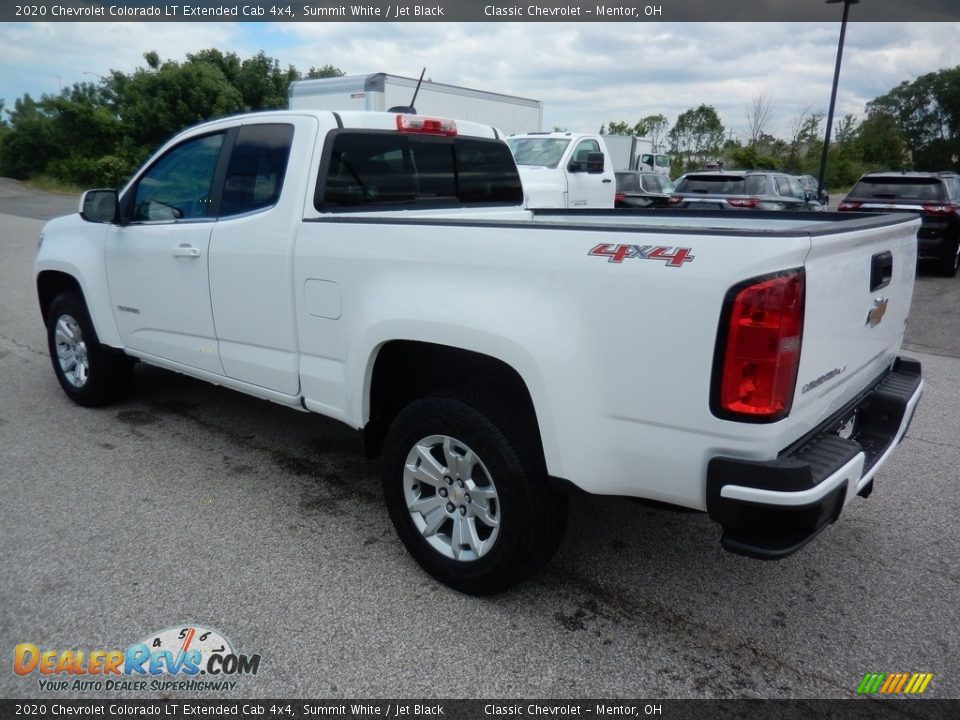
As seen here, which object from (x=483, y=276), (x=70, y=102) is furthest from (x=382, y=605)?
(x=70, y=102)

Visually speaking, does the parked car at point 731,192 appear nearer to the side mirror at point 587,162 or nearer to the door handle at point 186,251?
the side mirror at point 587,162

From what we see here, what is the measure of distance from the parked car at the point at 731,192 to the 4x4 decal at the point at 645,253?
1068cm

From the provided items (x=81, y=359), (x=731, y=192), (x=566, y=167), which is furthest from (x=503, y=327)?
(x=731, y=192)

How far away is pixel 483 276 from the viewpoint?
2.66 metres

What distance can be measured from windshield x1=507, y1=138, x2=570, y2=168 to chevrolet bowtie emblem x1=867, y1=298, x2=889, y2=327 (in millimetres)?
9072

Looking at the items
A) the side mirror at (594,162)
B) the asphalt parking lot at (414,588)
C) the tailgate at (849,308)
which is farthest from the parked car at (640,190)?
the tailgate at (849,308)

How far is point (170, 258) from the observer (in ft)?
13.4

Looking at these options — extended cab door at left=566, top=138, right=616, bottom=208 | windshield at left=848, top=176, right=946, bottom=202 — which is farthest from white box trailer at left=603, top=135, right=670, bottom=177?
extended cab door at left=566, top=138, right=616, bottom=208

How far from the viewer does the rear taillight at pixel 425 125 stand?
13.0 ft

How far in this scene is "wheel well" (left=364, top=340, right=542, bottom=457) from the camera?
9.61ft

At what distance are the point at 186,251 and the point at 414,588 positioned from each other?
2228 millimetres

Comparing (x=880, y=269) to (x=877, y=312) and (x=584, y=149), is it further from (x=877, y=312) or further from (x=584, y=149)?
(x=584, y=149)

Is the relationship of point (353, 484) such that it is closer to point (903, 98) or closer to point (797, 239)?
point (797, 239)

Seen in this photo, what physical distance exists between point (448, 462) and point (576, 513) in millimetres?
1117
